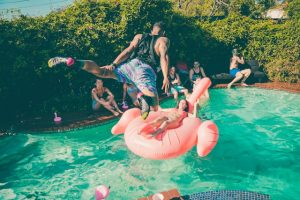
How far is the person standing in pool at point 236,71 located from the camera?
14.0m

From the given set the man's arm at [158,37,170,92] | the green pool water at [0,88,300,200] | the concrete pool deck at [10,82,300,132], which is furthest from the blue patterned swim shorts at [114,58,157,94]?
the concrete pool deck at [10,82,300,132]

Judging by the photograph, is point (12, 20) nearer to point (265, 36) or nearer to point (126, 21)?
point (126, 21)

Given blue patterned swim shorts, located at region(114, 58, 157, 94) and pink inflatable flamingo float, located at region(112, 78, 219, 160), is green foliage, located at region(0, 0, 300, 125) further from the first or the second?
blue patterned swim shorts, located at region(114, 58, 157, 94)

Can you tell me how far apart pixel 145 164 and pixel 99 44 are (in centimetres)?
590

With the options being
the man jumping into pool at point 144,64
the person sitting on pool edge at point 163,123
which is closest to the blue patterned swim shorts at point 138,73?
the man jumping into pool at point 144,64

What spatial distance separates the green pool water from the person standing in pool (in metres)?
3.05

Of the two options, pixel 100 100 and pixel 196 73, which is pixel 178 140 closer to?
pixel 100 100

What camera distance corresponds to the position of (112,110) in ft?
37.2

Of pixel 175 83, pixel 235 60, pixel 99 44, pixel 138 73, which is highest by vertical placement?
Answer: pixel 99 44

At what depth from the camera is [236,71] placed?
14.3 metres

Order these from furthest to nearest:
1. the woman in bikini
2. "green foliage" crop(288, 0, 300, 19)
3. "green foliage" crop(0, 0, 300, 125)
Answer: "green foliage" crop(288, 0, 300, 19)
the woman in bikini
"green foliage" crop(0, 0, 300, 125)

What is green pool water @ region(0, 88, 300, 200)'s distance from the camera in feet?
24.1

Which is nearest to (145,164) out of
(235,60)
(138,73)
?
(138,73)

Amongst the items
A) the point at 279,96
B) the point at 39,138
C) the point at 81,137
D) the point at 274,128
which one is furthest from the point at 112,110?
the point at 279,96
